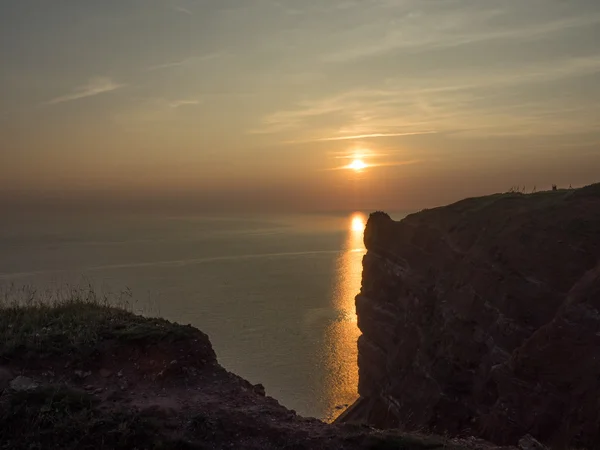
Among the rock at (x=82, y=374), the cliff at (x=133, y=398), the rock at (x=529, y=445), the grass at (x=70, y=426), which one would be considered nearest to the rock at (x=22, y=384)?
the cliff at (x=133, y=398)

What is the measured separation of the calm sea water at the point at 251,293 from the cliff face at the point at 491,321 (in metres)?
9.73

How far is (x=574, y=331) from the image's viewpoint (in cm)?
1870

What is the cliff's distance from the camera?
8312mm

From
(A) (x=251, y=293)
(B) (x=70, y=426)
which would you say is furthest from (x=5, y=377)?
(A) (x=251, y=293)

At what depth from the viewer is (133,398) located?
9.59m

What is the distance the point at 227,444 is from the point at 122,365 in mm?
4020

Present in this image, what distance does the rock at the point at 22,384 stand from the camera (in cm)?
938

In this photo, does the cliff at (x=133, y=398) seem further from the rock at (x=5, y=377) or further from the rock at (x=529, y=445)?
the rock at (x=529, y=445)

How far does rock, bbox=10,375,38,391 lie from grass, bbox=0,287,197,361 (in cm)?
101

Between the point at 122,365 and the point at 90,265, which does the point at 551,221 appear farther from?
the point at 90,265

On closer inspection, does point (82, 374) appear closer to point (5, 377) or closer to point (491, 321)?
point (5, 377)

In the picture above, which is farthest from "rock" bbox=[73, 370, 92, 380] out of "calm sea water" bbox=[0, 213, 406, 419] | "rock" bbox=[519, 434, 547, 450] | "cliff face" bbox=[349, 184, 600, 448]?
"calm sea water" bbox=[0, 213, 406, 419]

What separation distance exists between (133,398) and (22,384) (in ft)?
8.01

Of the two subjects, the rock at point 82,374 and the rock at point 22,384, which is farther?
the rock at point 82,374
